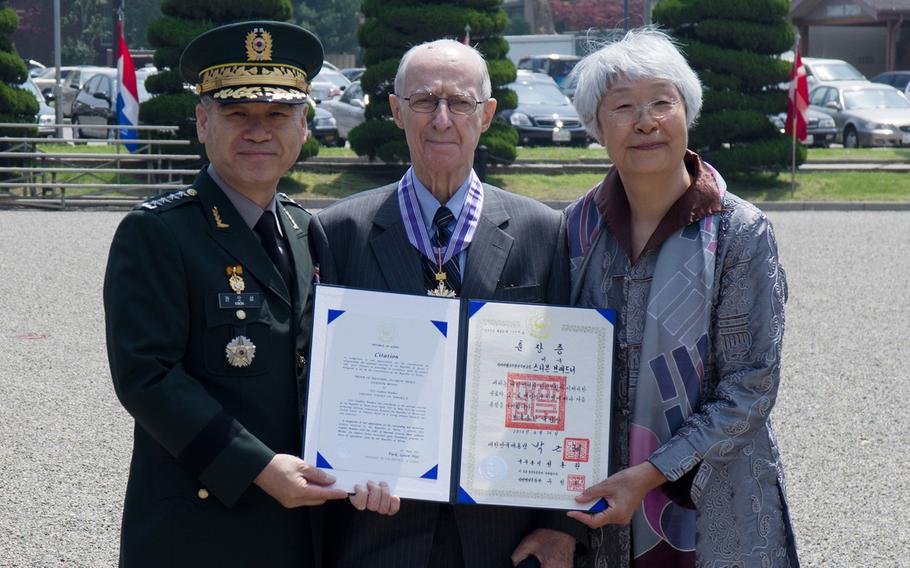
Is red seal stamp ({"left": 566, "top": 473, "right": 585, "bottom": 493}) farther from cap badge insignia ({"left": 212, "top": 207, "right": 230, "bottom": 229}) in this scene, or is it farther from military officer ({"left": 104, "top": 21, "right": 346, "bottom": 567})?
cap badge insignia ({"left": 212, "top": 207, "right": 230, "bottom": 229})

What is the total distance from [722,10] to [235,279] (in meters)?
17.9

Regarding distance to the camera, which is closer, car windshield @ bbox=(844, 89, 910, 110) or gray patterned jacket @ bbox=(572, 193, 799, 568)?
gray patterned jacket @ bbox=(572, 193, 799, 568)

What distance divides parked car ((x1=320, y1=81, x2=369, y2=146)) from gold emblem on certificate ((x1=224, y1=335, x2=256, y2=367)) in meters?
21.9

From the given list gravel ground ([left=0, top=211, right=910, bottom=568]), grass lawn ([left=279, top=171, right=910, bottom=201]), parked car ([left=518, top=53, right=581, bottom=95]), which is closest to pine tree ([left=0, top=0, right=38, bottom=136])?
grass lawn ([left=279, top=171, right=910, bottom=201])

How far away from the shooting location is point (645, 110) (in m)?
3.11

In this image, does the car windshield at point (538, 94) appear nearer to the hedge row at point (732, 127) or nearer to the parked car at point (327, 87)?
the parked car at point (327, 87)

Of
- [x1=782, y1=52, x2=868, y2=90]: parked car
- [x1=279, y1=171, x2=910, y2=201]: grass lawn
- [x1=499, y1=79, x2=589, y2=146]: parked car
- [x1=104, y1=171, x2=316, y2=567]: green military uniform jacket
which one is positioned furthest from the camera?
[x1=782, y1=52, x2=868, y2=90]: parked car

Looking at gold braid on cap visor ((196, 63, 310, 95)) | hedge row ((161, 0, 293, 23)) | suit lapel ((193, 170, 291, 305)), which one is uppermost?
hedge row ((161, 0, 293, 23))

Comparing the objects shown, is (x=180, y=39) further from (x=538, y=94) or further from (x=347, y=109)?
(x=538, y=94)

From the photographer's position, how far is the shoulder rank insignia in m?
2.94

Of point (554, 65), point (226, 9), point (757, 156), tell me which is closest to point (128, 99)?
point (226, 9)

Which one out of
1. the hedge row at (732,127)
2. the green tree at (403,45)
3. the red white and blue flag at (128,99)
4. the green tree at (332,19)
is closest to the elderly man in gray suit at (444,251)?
the green tree at (403,45)

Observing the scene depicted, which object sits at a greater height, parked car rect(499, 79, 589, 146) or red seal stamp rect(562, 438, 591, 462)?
parked car rect(499, 79, 589, 146)

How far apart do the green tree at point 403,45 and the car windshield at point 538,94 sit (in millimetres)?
5273
